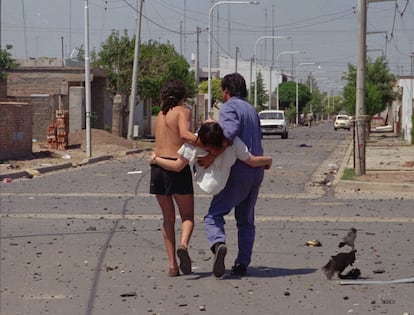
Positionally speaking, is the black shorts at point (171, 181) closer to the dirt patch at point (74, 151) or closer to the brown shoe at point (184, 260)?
the brown shoe at point (184, 260)

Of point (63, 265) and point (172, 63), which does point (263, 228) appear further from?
point (172, 63)

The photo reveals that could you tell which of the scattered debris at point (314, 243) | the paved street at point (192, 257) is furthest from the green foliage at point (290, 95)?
the scattered debris at point (314, 243)

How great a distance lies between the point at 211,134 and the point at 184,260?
1.33 metres

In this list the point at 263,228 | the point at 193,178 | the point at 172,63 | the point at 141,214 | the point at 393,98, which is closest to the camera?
the point at 193,178

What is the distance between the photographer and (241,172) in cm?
827

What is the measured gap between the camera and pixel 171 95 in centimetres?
847

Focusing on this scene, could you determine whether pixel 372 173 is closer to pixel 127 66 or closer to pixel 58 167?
pixel 58 167

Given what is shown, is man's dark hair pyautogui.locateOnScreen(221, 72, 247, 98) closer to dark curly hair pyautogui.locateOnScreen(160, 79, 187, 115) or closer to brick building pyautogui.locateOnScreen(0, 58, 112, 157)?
dark curly hair pyautogui.locateOnScreen(160, 79, 187, 115)

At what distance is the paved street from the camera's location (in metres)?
7.59

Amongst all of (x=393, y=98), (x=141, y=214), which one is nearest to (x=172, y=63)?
(x=393, y=98)

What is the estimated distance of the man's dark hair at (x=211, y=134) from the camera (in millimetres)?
7980

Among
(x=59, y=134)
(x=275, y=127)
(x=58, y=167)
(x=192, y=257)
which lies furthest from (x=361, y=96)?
(x=275, y=127)

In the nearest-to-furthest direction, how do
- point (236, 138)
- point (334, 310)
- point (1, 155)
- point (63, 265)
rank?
1. point (334, 310)
2. point (236, 138)
3. point (63, 265)
4. point (1, 155)

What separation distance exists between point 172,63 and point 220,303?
46.9 m
